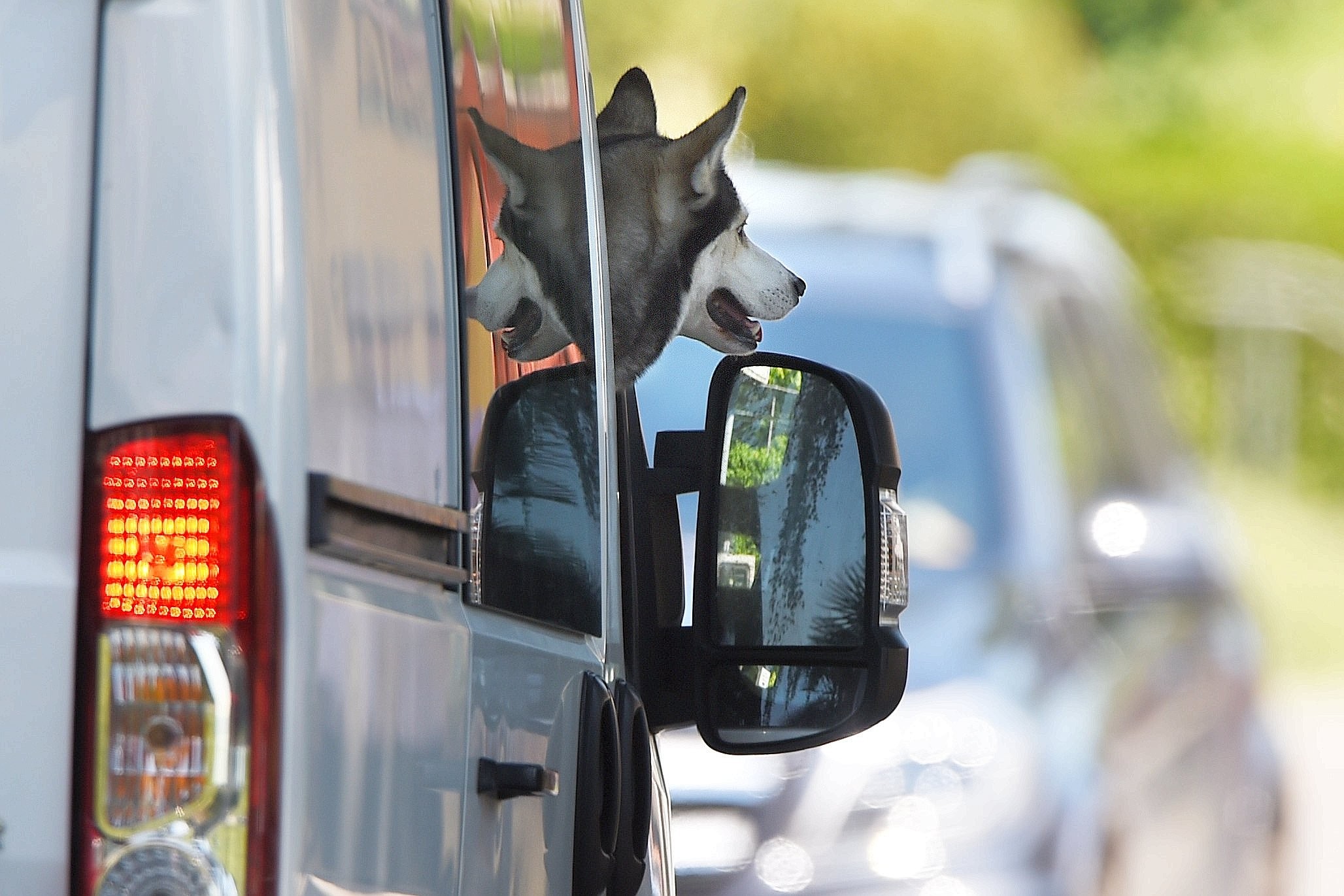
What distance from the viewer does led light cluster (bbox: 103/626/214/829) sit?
4.93 ft

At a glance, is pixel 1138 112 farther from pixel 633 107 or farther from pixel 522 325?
pixel 522 325

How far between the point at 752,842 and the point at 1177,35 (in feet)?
107

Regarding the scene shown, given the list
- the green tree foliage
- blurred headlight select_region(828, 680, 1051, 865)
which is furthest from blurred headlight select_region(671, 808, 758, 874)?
the green tree foliage

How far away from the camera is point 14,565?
59.6 inches

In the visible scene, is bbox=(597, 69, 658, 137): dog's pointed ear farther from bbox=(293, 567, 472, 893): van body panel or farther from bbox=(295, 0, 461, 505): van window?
bbox=(293, 567, 472, 893): van body panel

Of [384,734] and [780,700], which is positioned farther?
[780,700]

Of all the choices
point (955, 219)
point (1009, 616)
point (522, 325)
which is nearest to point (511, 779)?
point (522, 325)

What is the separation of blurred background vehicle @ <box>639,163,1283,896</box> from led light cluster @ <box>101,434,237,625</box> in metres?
4.34

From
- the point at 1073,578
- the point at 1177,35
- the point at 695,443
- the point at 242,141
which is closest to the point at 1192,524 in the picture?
the point at 1073,578

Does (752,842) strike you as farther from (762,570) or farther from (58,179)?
(58,179)

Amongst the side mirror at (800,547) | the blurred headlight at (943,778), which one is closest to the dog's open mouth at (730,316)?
the side mirror at (800,547)

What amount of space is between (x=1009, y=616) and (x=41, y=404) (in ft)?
17.9

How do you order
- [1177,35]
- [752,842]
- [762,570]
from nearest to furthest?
[762,570], [752,842], [1177,35]

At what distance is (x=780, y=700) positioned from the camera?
2777mm
